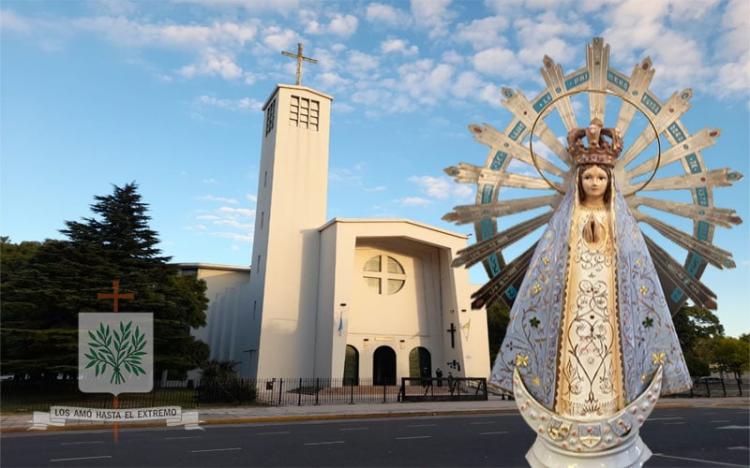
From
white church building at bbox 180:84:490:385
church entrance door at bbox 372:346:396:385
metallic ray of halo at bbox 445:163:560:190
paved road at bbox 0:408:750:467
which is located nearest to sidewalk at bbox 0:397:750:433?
paved road at bbox 0:408:750:467

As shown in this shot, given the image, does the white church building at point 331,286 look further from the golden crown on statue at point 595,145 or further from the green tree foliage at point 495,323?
the golden crown on statue at point 595,145

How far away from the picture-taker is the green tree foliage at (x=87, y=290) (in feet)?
71.5

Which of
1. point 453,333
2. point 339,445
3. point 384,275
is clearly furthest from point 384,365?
point 339,445

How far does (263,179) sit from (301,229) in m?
4.82

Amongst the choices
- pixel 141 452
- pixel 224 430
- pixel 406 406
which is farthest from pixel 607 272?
pixel 406 406

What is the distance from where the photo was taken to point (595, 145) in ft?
14.9

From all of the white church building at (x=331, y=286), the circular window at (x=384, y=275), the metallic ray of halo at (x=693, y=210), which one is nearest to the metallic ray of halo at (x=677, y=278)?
the metallic ray of halo at (x=693, y=210)

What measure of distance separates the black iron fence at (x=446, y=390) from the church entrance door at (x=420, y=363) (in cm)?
175

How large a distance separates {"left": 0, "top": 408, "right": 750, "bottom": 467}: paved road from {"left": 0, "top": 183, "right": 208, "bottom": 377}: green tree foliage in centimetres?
1020

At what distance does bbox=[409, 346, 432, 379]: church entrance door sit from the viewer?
32297mm

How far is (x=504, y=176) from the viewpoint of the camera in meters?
5.14

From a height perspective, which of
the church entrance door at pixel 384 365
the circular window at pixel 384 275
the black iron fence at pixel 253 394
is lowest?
the black iron fence at pixel 253 394

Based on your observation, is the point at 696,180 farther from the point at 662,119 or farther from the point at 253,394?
the point at 253,394

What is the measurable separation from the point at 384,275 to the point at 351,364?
5.75 m
